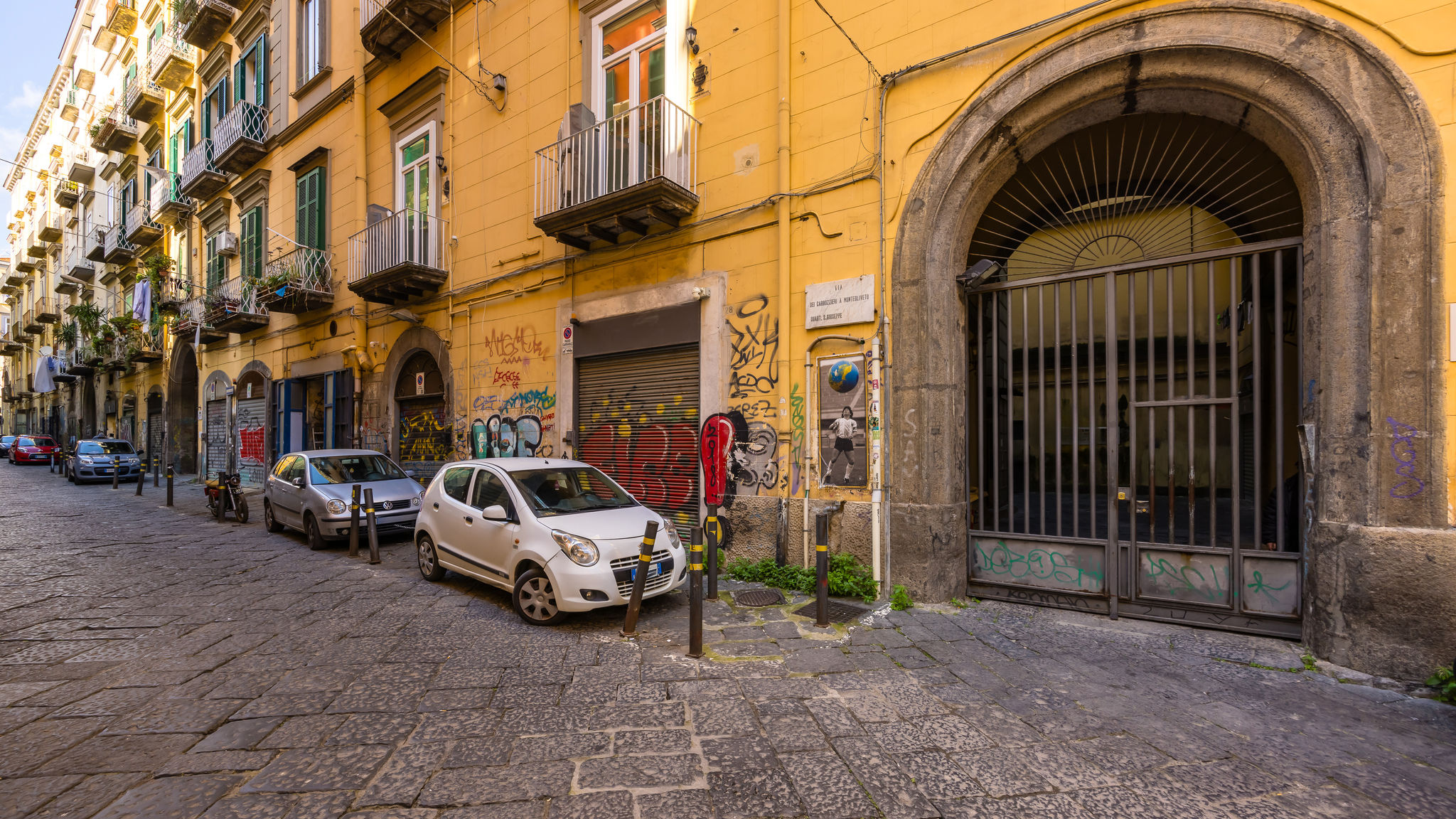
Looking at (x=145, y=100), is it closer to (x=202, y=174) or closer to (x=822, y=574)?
(x=202, y=174)

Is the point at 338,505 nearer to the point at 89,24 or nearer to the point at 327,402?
the point at 327,402

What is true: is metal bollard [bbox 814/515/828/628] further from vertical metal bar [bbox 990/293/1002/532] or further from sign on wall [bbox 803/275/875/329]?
sign on wall [bbox 803/275/875/329]

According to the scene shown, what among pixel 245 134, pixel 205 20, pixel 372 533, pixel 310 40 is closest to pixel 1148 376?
pixel 372 533

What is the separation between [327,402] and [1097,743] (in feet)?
48.9

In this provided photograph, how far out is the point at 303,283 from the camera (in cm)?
1353

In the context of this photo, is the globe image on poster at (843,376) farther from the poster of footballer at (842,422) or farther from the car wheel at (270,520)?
the car wheel at (270,520)

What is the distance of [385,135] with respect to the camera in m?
12.5

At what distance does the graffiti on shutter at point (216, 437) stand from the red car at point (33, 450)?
16993 millimetres

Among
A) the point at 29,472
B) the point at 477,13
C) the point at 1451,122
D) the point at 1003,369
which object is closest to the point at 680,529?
the point at 1003,369

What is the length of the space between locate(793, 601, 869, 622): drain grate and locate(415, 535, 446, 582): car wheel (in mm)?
3896

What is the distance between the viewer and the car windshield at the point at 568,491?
589cm

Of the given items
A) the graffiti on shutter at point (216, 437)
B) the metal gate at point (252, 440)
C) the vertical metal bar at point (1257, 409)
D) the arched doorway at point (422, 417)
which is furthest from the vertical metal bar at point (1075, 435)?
the graffiti on shutter at point (216, 437)

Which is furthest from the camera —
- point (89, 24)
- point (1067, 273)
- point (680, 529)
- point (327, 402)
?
point (89, 24)

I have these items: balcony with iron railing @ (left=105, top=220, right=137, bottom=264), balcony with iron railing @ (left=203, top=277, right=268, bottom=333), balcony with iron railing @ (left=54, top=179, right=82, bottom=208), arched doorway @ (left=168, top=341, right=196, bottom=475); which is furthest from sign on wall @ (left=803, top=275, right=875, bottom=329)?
balcony with iron railing @ (left=54, top=179, right=82, bottom=208)
